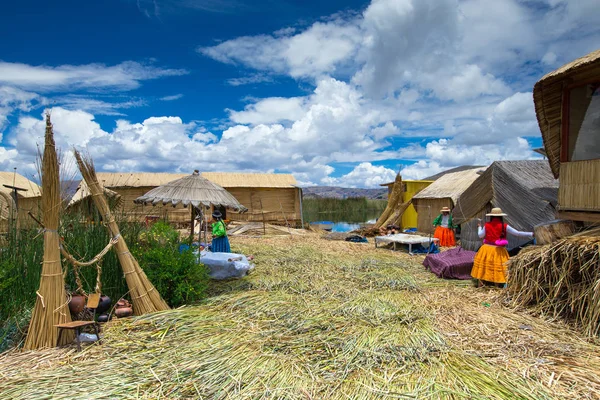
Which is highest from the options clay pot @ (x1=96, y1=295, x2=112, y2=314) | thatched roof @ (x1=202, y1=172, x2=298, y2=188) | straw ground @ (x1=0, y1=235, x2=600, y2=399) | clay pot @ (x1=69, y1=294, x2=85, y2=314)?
thatched roof @ (x1=202, y1=172, x2=298, y2=188)

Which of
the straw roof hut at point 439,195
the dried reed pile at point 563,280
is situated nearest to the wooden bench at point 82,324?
the dried reed pile at point 563,280

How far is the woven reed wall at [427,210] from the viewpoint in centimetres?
1523

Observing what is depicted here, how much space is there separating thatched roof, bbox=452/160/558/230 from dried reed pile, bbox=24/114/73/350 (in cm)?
939

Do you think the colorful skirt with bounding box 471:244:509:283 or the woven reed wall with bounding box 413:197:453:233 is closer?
the colorful skirt with bounding box 471:244:509:283

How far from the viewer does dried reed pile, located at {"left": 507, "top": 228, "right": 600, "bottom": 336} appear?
13.7 ft

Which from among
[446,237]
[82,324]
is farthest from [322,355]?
[446,237]

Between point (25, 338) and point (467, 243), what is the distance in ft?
34.3

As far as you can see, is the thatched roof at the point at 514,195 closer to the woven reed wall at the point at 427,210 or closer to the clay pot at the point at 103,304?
the woven reed wall at the point at 427,210

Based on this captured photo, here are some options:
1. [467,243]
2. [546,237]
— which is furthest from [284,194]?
[546,237]

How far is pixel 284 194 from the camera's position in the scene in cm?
2058

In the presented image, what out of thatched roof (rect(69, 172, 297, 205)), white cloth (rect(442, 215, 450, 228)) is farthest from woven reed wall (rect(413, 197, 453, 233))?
thatched roof (rect(69, 172, 297, 205))

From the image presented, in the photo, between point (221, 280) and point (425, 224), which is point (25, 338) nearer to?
point (221, 280)

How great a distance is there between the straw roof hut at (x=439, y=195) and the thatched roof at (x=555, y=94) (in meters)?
7.90

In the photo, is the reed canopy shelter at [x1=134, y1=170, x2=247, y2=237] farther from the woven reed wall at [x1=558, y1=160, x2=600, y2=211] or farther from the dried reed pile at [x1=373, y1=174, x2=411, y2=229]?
the dried reed pile at [x1=373, y1=174, x2=411, y2=229]
